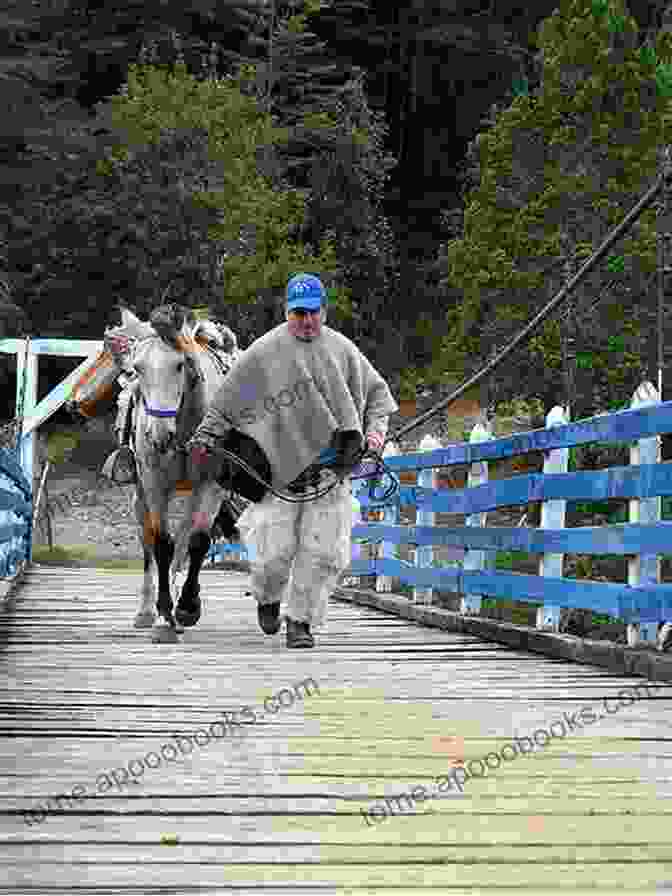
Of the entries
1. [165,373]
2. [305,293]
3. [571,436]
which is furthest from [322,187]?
[571,436]

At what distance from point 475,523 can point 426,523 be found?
1654mm

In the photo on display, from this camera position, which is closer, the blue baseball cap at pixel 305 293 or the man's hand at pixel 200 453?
the blue baseball cap at pixel 305 293

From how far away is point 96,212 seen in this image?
166 ft

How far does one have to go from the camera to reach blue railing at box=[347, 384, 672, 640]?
8523 millimetres

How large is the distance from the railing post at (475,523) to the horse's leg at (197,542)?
4.82 feet

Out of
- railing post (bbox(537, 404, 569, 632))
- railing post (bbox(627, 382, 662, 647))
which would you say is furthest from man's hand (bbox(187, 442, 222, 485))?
railing post (bbox(627, 382, 662, 647))

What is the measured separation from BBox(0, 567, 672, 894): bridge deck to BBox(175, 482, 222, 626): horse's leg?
1454 mm

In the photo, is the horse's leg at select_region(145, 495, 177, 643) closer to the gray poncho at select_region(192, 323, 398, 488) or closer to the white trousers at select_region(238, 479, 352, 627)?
the white trousers at select_region(238, 479, 352, 627)

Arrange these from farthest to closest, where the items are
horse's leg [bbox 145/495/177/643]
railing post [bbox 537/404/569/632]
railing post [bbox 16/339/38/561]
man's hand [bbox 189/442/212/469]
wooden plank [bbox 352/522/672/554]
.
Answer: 1. railing post [bbox 16/339/38/561]
2. horse's leg [bbox 145/495/177/643]
3. man's hand [bbox 189/442/212/469]
4. railing post [bbox 537/404/569/632]
5. wooden plank [bbox 352/522/672/554]

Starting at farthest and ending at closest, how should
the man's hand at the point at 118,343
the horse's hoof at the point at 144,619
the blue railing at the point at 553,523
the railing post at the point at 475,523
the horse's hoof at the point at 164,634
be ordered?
the man's hand at the point at 118,343
the railing post at the point at 475,523
the horse's hoof at the point at 144,619
the horse's hoof at the point at 164,634
the blue railing at the point at 553,523

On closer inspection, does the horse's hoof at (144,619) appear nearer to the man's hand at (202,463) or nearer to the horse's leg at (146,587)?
the horse's leg at (146,587)

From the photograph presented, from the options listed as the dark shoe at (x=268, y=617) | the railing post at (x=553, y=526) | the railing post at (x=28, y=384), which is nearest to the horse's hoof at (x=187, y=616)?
the dark shoe at (x=268, y=617)

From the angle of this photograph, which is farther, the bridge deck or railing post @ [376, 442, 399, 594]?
railing post @ [376, 442, 399, 594]

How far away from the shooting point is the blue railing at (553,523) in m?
8.52
